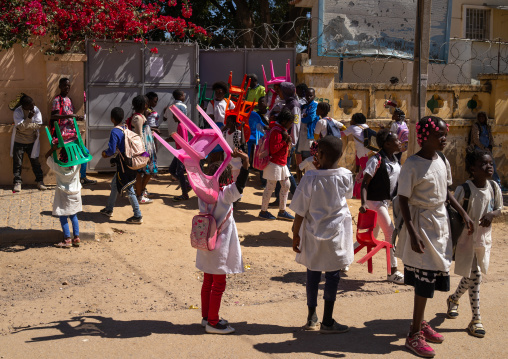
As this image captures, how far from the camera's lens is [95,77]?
11.1 metres

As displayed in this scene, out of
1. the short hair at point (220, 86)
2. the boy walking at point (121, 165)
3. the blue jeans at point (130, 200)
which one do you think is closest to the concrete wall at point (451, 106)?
the short hair at point (220, 86)

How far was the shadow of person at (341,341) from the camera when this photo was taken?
492cm

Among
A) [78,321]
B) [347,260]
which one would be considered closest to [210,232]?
[347,260]

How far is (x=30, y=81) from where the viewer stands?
10.0 m

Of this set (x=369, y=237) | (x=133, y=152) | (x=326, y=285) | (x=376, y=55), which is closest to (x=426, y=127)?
(x=326, y=285)

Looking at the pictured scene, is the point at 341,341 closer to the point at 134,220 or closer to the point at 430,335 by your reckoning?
the point at 430,335

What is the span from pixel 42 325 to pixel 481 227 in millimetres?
3898

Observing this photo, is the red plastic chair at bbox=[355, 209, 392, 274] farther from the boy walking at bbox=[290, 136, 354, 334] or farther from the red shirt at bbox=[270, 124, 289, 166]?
the red shirt at bbox=[270, 124, 289, 166]

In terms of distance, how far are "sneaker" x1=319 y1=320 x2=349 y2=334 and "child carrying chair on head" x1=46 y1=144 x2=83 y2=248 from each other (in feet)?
11.9

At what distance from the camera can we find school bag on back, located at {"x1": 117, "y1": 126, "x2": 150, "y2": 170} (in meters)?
8.43

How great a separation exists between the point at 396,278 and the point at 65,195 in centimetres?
399

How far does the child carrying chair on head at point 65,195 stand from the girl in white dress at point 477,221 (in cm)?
445

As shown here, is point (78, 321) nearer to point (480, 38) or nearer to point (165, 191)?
point (165, 191)

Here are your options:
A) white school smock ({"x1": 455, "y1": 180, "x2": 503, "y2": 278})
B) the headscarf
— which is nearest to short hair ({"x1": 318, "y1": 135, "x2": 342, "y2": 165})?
white school smock ({"x1": 455, "y1": 180, "x2": 503, "y2": 278})
